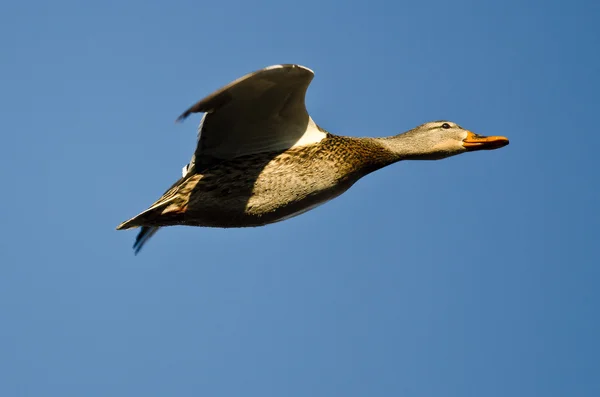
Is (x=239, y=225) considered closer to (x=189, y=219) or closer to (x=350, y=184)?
(x=189, y=219)

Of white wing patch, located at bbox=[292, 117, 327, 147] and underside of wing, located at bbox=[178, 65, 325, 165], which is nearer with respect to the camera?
underside of wing, located at bbox=[178, 65, 325, 165]

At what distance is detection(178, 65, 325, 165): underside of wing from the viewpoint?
354 inches

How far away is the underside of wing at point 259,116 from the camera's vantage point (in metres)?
8.99

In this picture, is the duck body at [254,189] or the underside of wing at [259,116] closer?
Result: the underside of wing at [259,116]

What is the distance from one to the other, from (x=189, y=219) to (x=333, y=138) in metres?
1.77

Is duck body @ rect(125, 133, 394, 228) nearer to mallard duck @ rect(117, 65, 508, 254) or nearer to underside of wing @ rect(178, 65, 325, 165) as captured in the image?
mallard duck @ rect(117, 65, 508, 254)

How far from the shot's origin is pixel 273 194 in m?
9.66

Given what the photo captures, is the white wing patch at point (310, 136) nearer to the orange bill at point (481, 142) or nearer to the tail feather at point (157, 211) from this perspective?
the tail feather at point (157, 211)

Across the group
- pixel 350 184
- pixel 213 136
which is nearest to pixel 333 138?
pixel 350 184

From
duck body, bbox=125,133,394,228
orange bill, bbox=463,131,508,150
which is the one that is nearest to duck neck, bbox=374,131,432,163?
orange bill, bbox=463,131,508,150

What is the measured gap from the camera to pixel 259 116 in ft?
31.5

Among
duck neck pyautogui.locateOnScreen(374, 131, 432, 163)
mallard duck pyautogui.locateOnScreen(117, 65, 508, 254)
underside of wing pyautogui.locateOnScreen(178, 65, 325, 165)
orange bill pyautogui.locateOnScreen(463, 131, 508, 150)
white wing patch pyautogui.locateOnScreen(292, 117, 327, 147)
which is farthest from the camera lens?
orange bill pyautogui.locateOnScreen(463, 131, 508, 150)

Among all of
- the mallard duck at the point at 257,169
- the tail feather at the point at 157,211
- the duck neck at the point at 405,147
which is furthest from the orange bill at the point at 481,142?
the tail feather at the point at 157,211

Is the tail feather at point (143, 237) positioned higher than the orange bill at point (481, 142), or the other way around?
the orange bill at point (481, 142)
